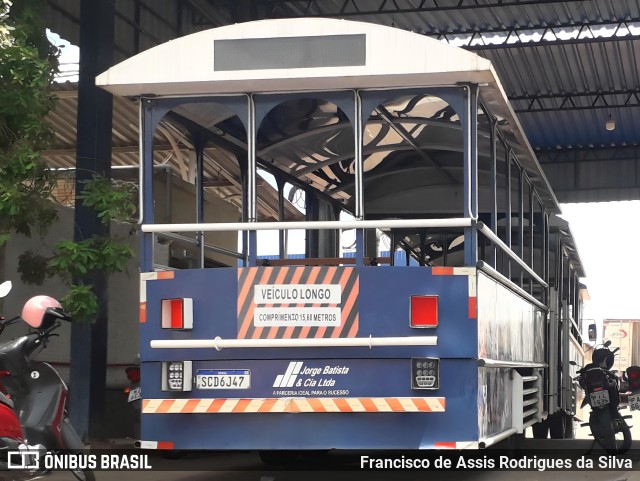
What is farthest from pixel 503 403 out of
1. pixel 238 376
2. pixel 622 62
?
pixel 622 62

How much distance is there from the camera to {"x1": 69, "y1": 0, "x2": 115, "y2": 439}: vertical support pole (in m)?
12.4

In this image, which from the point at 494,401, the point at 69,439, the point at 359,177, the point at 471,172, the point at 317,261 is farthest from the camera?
the point at 317,261

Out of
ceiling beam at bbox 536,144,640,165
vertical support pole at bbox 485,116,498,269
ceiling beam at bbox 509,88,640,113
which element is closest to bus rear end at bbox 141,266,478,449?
vertical support pole at bbox 485,116,498,269

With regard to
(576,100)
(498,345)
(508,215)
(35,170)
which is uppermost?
(576,100)

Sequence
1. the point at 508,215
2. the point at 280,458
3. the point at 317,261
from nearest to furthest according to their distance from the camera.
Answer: the point at 317,261 < the point at 508,215 < the point at 280,458

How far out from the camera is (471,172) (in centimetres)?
776

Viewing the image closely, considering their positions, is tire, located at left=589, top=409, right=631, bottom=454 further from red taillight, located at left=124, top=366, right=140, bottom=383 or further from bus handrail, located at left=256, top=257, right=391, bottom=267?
red taillight, located at left=124, top=366, right=140, bottom=383

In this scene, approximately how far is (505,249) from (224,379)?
8.75 ft

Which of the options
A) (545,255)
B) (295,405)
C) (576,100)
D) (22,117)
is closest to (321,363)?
A: (295,405)

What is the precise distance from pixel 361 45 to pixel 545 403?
572cm

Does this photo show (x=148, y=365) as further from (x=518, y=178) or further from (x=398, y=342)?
(x=518, y=178)

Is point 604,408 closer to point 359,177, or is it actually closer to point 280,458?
point 280,458

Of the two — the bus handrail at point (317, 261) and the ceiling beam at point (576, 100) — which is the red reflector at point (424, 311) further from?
the ceiling beam at point (576, 100)

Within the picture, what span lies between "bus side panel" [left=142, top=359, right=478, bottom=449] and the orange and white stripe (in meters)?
0.01
